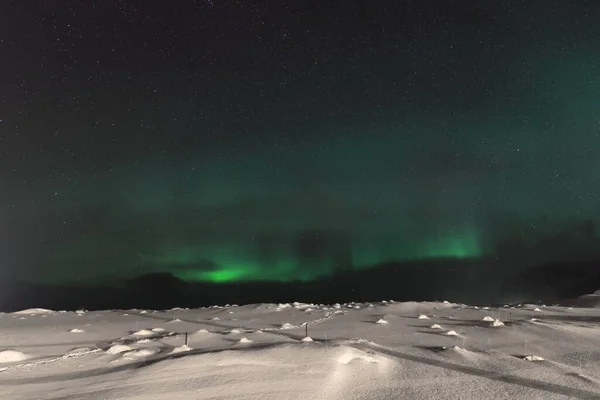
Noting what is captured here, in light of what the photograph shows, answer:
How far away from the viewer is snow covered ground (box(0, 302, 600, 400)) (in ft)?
28.5

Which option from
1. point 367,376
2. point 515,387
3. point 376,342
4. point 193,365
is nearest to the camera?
point 515,387

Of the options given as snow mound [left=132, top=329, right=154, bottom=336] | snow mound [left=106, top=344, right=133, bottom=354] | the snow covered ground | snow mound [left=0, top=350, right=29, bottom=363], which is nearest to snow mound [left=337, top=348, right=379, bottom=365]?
the snow covered ground

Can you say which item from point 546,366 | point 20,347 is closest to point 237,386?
point 546,366

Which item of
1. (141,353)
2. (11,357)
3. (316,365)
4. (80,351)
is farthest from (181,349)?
(11,357)

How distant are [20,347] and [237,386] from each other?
36.7 feet

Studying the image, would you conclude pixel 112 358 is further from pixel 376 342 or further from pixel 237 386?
pixel 376 342

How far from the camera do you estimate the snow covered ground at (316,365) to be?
8672 mm

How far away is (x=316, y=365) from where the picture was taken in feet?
33.6

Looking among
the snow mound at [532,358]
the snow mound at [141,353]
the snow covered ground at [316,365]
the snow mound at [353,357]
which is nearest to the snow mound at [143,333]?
the snow covered ground at [316,365]

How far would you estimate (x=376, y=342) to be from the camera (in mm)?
14391

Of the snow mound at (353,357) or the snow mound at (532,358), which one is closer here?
the snow mound at (353,357)

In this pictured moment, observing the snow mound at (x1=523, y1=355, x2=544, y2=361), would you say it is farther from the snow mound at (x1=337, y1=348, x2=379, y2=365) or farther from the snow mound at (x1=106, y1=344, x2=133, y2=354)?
the snow mound at (x1=106, y1=344, x2=133, y2=354)

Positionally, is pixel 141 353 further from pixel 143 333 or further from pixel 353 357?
pixel 353 357

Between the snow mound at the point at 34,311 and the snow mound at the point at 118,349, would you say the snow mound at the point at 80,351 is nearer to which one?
the snow mound at the point at 118,349
